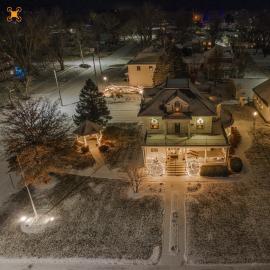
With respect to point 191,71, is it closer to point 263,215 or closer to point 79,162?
point 79,162

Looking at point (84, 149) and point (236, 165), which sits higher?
point (84, 149)

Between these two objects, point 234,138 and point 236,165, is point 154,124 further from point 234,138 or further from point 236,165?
point 234,138

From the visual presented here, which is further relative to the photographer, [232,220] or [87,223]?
[87,223]

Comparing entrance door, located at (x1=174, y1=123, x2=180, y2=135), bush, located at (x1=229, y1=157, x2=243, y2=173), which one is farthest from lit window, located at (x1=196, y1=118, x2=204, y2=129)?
bush, located at (x1=229, y1=157, x2=243, y2=173)

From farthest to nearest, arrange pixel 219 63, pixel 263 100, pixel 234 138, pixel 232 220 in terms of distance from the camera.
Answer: pixel 219 63
pixel 263 100
pixel 234 138
pixel 232 220

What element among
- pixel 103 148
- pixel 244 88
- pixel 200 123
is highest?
pixel 200 123

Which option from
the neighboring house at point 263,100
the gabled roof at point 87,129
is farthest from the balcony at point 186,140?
the neighboring house at point 263,100

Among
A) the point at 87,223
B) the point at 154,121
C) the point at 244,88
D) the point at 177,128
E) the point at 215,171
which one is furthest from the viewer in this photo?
the point at 244,88

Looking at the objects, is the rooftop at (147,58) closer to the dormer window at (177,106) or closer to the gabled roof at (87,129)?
the gabled roof at (87,129)

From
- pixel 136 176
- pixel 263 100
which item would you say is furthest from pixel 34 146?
pixel 263 100
